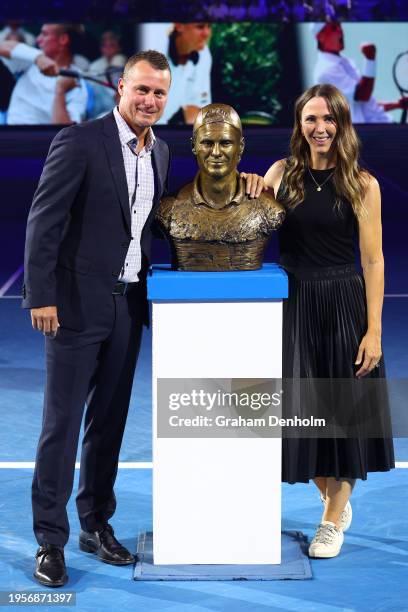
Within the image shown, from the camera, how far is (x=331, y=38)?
26.9 meters

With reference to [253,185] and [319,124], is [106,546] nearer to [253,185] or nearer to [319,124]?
[253,185]

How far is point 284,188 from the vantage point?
4.89m

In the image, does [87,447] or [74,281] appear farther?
[87,447]

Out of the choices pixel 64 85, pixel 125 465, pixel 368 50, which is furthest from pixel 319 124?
pixel 368 50

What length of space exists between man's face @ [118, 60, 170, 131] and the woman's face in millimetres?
603

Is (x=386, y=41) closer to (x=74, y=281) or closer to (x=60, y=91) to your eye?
(x=60, y=91)

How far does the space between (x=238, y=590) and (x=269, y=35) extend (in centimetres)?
2395

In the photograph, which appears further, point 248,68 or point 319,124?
point 248,68

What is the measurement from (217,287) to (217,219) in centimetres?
30

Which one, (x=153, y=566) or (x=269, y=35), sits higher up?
(x=269, y=35)

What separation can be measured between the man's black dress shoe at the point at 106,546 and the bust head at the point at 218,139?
5.18 ft

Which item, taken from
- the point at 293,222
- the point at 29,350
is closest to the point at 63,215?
the point at 293,222

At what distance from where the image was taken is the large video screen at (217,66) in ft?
87.0

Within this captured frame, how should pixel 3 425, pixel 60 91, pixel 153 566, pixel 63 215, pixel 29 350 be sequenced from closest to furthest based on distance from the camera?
pixel 63 215
pixel 153 566
pixel 3 425
pixel 29 350
pixel 60 91
